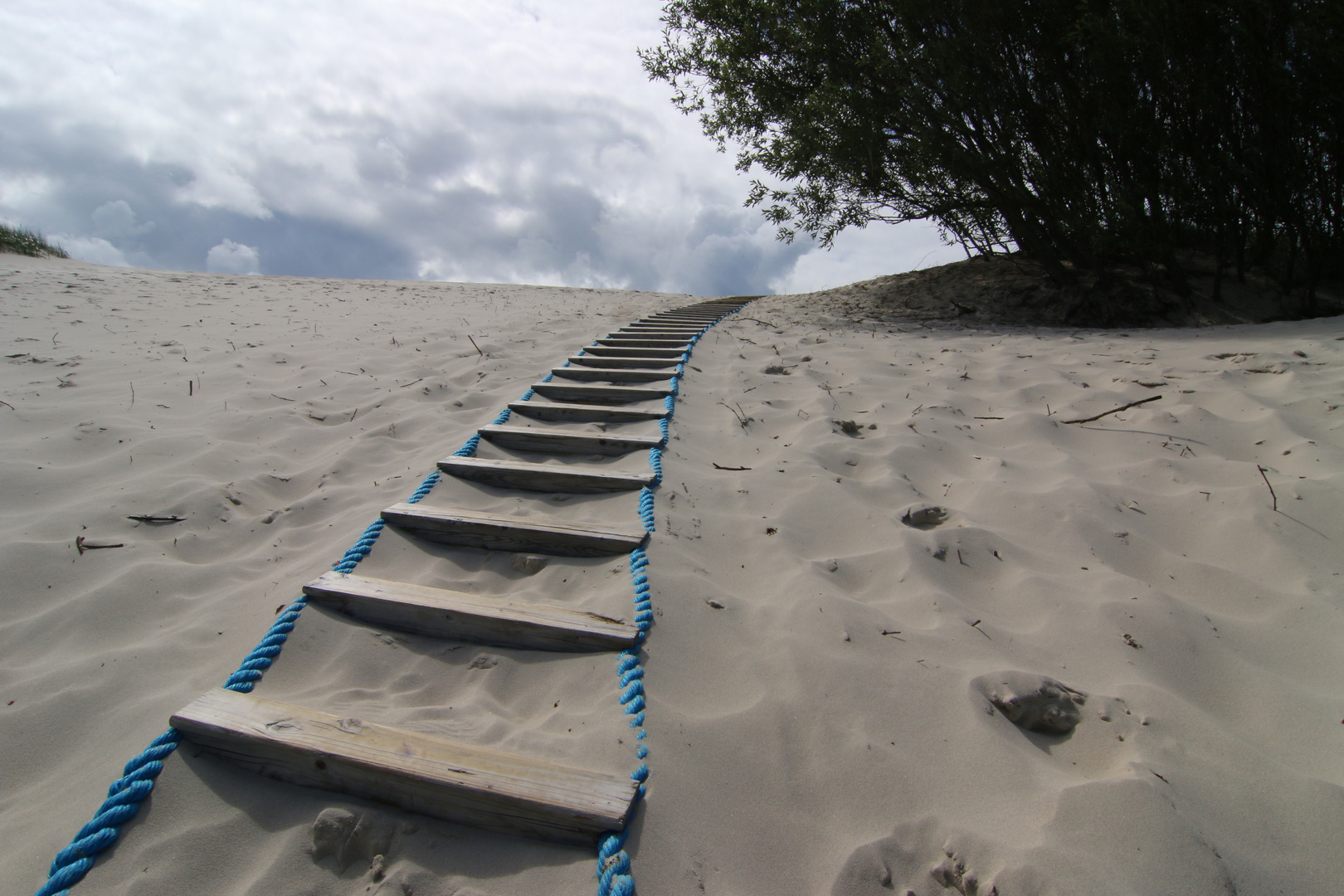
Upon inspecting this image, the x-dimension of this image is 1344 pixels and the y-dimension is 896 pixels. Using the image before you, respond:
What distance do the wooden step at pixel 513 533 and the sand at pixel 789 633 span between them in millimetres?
82

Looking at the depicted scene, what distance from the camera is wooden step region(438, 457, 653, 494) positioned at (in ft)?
9.02

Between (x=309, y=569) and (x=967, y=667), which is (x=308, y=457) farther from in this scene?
(x=967, y=667)

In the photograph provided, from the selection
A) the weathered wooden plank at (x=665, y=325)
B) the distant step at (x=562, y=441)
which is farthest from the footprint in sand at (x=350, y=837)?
the weathered wooden plank at (x=665, y=325)

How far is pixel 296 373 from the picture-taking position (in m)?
4.43

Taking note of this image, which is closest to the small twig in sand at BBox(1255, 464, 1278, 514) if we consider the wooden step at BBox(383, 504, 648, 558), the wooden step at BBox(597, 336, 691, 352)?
the wooden step at BBox(383, 504, 648, 558)

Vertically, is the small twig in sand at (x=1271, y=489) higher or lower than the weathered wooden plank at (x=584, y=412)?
lower

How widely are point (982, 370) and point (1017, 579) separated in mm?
2598

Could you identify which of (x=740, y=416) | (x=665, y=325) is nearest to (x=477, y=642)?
(x=740, y=416)

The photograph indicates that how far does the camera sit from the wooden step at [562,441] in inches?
124

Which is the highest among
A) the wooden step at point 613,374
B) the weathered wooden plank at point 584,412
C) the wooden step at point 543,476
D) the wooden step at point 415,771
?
the wooden step at point 613,374

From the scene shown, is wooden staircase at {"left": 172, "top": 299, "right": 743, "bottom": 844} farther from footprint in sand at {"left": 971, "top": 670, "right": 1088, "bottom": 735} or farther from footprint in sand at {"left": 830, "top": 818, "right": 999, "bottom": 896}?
footprint in sand at {"left": 971, "top": 670, "right": 1088, "bottom": 735}

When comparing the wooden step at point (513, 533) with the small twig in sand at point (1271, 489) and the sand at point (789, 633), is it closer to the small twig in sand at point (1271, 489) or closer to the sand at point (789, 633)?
the sand at point (789, 633)

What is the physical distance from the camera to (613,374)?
172 inches

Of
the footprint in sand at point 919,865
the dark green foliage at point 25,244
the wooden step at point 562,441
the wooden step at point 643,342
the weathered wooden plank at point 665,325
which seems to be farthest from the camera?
the dark green foliage at point 25,244
